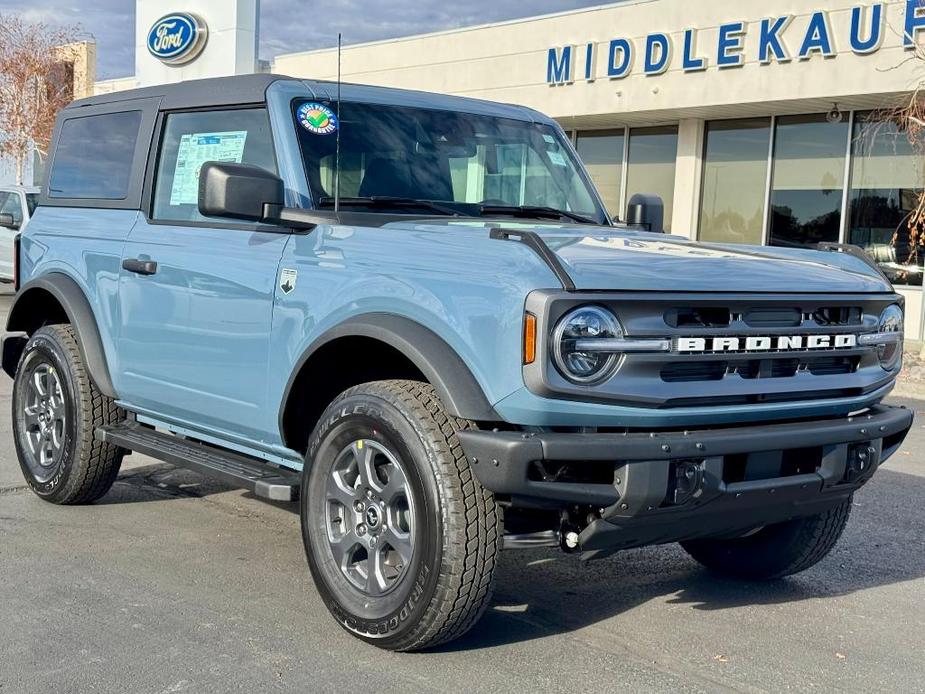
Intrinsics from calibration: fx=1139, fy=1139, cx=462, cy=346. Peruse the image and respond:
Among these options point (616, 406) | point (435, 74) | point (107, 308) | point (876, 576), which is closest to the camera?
point (616, 406)

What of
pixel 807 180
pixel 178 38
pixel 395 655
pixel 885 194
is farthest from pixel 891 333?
pixel 178 38

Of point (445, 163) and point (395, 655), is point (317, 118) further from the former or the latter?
point (395, 655)

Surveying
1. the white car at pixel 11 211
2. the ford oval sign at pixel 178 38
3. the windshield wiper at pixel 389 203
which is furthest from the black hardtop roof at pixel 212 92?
the ford oval sign at pixel 178 38

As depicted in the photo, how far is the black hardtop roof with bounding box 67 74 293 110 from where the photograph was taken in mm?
4840

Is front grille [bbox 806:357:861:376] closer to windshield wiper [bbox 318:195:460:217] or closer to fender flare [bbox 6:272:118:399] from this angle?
windshield wiper [bbox 318:195:460:217]

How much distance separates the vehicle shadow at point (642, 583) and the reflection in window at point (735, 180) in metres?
13.6

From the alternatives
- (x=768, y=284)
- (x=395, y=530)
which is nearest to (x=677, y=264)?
(x=768, y=284)

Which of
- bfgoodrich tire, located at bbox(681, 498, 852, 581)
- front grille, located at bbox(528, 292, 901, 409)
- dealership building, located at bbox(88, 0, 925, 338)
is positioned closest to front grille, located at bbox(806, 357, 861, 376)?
front grille, located at bbox(528, 292, 901, 409)

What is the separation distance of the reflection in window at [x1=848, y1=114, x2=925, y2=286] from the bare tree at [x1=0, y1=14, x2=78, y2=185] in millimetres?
21345

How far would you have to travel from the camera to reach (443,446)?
11.6ft

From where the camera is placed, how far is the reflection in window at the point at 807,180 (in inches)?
690

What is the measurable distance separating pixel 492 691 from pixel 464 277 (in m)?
1.28

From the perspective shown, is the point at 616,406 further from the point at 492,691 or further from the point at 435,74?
the point at 435,74

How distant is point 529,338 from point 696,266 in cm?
67
